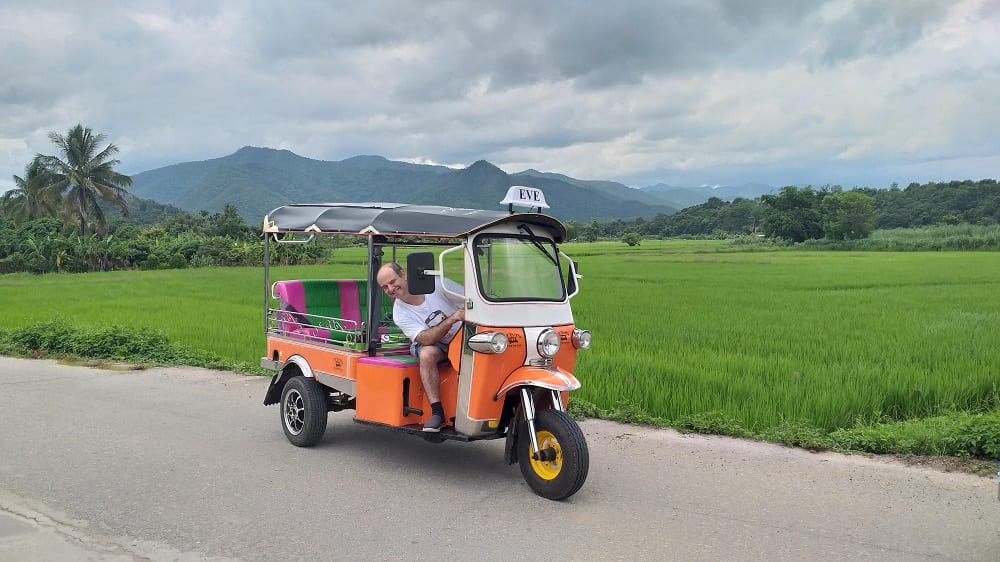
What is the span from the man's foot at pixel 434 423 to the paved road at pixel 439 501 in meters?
0.36

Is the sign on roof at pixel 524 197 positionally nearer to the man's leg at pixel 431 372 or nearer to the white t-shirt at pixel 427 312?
the white t-shirt at pixel 427 312

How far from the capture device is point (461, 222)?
5.43m

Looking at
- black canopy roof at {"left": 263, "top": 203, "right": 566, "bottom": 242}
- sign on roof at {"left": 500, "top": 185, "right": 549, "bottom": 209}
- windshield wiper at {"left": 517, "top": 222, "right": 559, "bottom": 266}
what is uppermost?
sign on roof at {"left": 500, "top": 185, "right": 549, "bottom": 209}

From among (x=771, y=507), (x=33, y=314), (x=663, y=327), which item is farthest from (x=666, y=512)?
(x=33, y=314)

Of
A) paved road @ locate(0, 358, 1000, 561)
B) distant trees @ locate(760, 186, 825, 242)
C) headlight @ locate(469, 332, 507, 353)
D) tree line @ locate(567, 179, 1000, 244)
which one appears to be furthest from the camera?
distant trees @ locate(760, 186, 825, 242)

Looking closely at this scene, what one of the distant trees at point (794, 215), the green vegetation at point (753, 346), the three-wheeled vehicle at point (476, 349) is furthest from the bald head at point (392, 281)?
the distant trees at point (794, 215)

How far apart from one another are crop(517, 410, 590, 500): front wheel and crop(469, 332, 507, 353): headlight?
0.49 metres

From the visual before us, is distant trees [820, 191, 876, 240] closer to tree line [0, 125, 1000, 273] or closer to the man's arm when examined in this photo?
tree line [0, 125, 1000, 273]

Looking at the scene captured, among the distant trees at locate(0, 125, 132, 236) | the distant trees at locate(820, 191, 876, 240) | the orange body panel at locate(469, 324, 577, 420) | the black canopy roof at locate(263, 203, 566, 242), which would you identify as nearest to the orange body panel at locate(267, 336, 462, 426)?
the orange body panel at locate(469, 324, 577, 420)

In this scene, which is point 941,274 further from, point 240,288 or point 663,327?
point 240,288

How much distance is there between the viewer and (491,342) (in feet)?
16.2

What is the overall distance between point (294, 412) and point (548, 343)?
2494 mm

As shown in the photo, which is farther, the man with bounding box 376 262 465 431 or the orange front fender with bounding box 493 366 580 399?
the man with bounding box 376 262 465 431

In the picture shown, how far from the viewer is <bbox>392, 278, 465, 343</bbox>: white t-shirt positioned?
5656 mm
